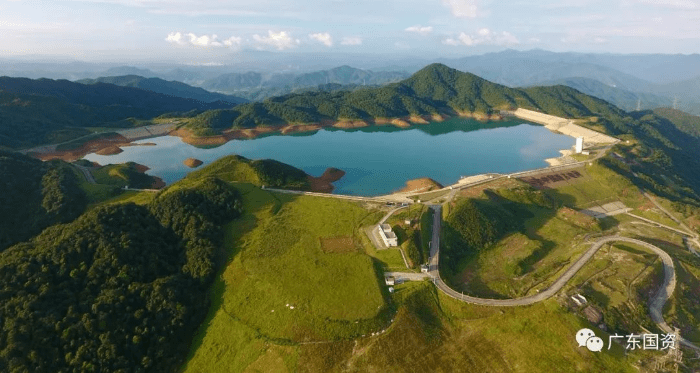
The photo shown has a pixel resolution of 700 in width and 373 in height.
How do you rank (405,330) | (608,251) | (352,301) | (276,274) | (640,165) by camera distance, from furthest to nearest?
1. (640,165)
2. (608,251)
3. (276,274)
4. (352,301)
5. (405,330)

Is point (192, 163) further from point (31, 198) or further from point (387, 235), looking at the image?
point (387, 235)

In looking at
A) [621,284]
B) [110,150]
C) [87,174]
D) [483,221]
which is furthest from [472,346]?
[110,150]

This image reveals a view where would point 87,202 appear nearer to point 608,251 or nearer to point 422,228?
point 422,228

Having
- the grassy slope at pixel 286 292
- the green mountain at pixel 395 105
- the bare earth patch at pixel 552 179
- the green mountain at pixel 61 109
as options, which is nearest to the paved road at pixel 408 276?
the grassy slope at pixel 286 292

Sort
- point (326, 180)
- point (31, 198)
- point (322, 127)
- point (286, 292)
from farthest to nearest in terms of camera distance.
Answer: point (322, 127)
point (326, 180)
point (31, 198)
point (286, 292)

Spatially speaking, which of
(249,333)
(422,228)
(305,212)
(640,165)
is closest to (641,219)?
(640,165)

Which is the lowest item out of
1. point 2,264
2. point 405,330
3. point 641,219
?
point 641,219

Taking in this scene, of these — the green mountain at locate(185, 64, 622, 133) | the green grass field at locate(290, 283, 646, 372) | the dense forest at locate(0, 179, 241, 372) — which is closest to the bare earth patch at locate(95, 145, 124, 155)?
the green mountain at locate(185, 64, 622, 133)

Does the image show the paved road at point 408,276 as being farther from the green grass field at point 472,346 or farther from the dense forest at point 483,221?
the green grass field at point 472,346
